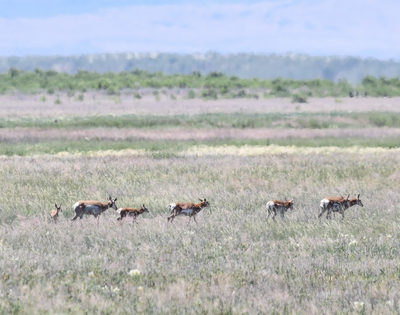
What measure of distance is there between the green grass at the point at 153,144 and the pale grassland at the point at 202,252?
1207 centimetres

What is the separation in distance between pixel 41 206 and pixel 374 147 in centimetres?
2114

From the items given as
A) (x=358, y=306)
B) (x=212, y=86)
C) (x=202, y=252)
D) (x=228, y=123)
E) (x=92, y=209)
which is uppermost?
(x=358, y=306)

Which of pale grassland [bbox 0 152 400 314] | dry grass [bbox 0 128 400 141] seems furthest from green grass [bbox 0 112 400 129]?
pale grassland [bbox 0 152 400 314]

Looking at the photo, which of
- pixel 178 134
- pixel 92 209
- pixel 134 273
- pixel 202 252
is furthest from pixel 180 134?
pixel 134 273

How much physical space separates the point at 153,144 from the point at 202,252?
72.9ft

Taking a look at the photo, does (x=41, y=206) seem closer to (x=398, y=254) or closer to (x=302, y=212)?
(x=302, y=212)

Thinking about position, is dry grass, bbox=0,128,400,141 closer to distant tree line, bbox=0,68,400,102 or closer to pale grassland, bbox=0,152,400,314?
pale grassland, bbox=0,152,400,314

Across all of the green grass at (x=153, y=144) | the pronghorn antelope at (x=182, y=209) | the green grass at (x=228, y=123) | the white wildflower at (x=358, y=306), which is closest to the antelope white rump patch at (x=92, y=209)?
the pronghorn antelope at (x=182, y=209)

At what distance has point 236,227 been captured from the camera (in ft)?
34.8

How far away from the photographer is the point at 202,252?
28.5ft

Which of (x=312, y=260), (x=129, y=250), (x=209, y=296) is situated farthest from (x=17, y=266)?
(x=312, y=260)

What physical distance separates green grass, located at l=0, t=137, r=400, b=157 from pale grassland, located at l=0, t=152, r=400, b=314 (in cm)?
1207

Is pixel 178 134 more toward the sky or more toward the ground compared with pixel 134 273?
more toward the ground

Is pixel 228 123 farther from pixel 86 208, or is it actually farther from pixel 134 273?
pixel 134 273
